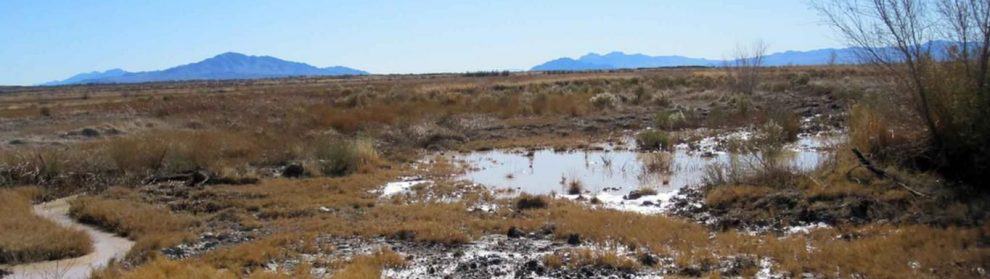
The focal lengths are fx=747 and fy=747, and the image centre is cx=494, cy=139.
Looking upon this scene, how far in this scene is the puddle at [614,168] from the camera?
14.4m

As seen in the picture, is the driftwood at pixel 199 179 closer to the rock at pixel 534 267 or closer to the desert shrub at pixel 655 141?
the rock at pixel 534 267

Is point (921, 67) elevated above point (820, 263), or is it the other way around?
point (921, 67)

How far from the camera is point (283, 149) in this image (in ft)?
67.1

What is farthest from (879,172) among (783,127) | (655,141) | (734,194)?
(783,127)

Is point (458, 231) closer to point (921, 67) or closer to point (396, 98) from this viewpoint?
point (921, 67)

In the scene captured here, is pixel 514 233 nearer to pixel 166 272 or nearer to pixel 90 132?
pixel 166 272

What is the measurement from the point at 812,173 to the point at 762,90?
1164 inches

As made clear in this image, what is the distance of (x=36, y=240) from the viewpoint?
9.91 meters

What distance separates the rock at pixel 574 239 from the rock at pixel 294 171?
8719mm

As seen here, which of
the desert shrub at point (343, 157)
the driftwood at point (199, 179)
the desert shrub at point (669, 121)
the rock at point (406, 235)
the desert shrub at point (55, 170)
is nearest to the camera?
the rock at point (406, 235)

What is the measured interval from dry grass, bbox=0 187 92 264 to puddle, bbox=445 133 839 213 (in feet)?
24.8

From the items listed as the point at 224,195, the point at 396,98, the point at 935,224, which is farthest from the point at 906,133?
the point at 396,98

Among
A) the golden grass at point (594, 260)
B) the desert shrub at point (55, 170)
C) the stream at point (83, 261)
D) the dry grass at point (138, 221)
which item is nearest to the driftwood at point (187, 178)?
the desert shrub at point (55, 170)

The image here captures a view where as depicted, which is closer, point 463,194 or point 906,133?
point 906,133
